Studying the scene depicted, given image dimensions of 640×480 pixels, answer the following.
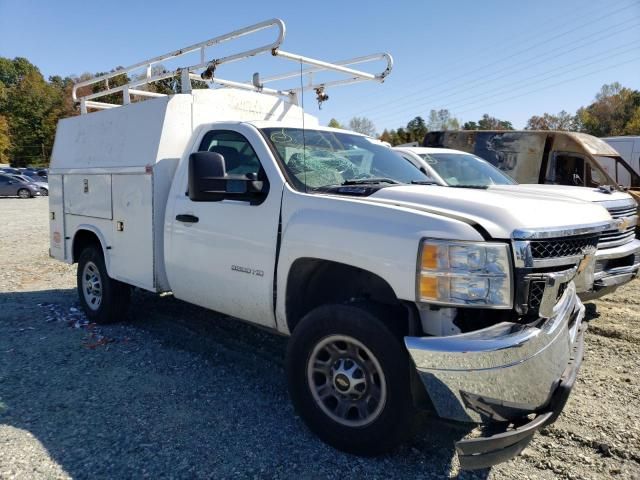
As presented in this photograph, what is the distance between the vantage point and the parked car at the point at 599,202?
5448 millimetres

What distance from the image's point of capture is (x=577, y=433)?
3412 mm

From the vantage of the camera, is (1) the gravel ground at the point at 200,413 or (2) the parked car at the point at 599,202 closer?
(1) the gravel ground at the point at 200,413

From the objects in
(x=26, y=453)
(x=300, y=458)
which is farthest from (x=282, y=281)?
(x=26, y=453)

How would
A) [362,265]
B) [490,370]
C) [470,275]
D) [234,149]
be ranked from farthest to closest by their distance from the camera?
1. [234,149]
2. [362,265]
3. [470,275]
4. [490,370]

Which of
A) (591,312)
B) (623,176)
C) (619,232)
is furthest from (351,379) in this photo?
(623,176)

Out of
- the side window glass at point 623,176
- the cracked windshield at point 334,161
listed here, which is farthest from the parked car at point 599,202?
the side window glass at point 623,176

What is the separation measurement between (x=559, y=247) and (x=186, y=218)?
2.91 meters

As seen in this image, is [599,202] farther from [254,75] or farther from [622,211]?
[254,75]

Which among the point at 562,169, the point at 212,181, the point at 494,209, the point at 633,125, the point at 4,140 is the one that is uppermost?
the point at 633,125

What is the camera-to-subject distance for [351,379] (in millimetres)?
2994

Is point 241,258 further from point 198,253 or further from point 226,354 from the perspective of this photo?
point 226,354

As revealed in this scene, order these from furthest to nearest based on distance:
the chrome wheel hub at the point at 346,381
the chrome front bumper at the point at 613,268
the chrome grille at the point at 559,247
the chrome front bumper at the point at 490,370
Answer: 1. the chrome front bumper at the point at 613,268
2. the chrome wheel hub at the point at 346,381
3. the chrome grille at the point at 559,247
4. the chrome front bumper at the point at 490,370

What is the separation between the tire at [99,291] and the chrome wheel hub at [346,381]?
3.23m

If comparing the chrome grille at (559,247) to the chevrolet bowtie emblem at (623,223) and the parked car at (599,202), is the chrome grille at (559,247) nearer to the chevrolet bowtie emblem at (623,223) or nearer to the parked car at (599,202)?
the parked car at (599,202)
